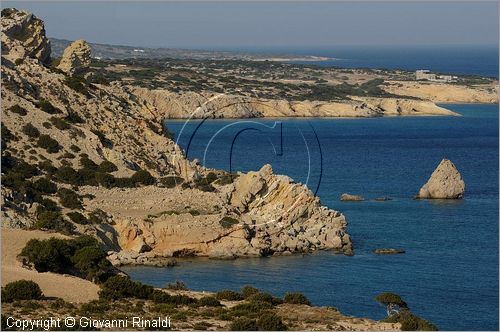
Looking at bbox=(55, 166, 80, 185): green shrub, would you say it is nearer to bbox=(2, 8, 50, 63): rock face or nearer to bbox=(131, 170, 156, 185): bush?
bbox=(131, 170, 156, 185): bush

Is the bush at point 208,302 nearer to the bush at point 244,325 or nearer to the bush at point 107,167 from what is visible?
the bush at point 244,325

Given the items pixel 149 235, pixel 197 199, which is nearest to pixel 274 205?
pixel 197 199

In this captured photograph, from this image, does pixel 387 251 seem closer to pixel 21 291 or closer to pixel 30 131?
pixel 30 131

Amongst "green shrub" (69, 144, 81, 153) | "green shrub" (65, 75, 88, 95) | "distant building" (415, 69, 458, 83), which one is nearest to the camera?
"green shrub" (69, 144, 81, 153)

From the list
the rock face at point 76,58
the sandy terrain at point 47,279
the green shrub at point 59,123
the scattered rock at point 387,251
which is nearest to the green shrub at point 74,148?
the green shrub at point 59,123

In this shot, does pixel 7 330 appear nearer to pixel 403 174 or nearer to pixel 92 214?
pixel 92 214

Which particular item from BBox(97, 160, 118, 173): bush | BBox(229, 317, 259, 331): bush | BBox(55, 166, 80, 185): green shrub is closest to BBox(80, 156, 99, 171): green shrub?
BBox(97, 160, 118, 173): bush
